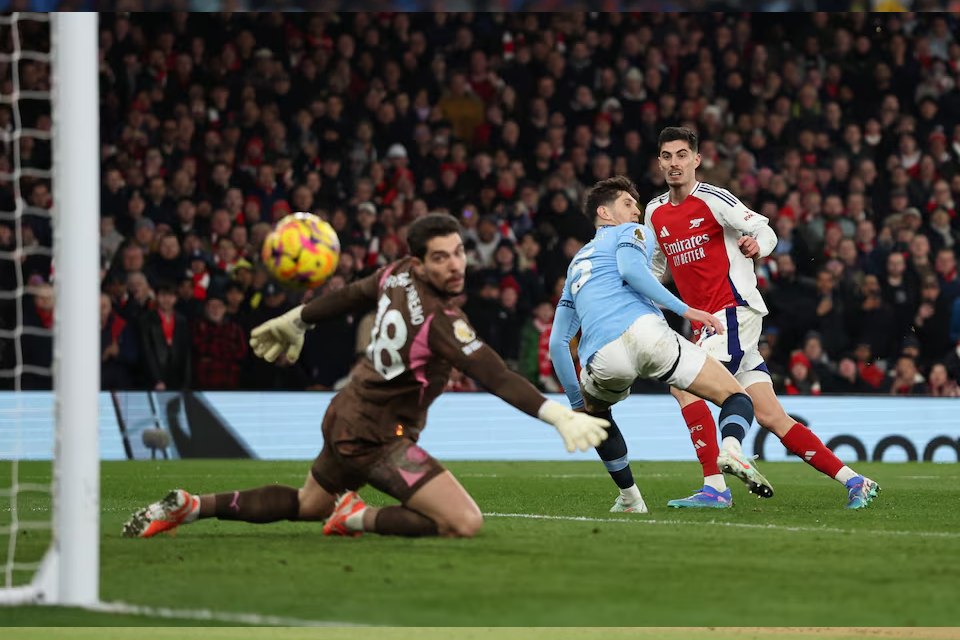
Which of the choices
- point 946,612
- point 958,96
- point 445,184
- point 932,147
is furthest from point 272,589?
point 958,96

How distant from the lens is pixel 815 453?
823 centimetres

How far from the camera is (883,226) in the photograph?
17438 mm

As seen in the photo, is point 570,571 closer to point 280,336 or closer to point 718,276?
point 280,336

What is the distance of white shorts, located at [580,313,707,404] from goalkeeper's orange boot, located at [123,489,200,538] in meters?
2.43

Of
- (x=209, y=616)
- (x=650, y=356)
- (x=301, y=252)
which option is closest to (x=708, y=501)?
(x=650, y=356)

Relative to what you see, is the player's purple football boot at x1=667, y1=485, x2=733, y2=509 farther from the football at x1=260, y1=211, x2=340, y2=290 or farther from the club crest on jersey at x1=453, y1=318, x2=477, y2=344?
the club crest on jersey at x1=453, y1=318, x2=477, y2=344

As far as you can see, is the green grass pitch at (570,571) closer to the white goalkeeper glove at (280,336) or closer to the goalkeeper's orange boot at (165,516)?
the goalkeeper's orange boot at (165,516)

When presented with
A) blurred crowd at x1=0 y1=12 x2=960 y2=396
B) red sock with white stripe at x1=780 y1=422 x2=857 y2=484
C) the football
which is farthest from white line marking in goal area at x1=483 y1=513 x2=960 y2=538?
blurred crowd at x1=0 y1=12 x2=960 y2=396

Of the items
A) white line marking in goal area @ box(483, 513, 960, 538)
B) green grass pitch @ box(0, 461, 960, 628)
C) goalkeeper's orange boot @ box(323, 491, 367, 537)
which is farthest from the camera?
white line marking in goal area @ box(483, 513, 960, 538)

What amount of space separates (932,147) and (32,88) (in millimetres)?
11389

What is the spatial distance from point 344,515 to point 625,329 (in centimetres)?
206

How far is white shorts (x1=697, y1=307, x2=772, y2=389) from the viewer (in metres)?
8.52

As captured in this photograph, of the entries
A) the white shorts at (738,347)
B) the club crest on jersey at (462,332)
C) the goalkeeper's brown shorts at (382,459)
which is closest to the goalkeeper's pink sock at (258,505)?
the goalkeeper's brown shorts at (382,459)

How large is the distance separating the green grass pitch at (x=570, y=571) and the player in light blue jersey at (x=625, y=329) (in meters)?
0.63
